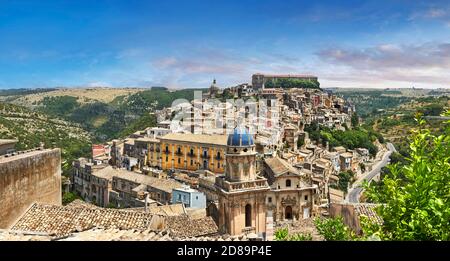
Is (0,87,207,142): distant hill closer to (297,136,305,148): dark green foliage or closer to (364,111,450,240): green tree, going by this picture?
(297,136,305,148): dark green foliage

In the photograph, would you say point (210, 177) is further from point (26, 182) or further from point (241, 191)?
point (26, 182)

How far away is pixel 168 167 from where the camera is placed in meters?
47.5

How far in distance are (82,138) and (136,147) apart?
36.0 metres

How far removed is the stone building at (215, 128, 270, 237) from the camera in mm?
18625

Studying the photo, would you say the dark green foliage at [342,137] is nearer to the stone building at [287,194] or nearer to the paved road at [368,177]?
the paved road at [368,177]

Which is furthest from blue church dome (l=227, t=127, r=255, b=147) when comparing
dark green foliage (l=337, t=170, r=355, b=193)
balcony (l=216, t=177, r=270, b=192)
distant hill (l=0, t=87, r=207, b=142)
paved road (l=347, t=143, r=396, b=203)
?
distant hill (l=0, t=87, r=207, b=142)

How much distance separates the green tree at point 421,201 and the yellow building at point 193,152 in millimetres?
36298

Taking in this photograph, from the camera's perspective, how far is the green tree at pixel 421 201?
5.38 m

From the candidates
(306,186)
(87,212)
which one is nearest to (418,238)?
(87,212)

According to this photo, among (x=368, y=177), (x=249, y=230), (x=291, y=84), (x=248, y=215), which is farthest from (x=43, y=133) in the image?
(x=249, y=230)

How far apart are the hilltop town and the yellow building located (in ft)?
0.35

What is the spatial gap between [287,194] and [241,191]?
14326 millimetres

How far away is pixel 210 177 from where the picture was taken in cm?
3791
